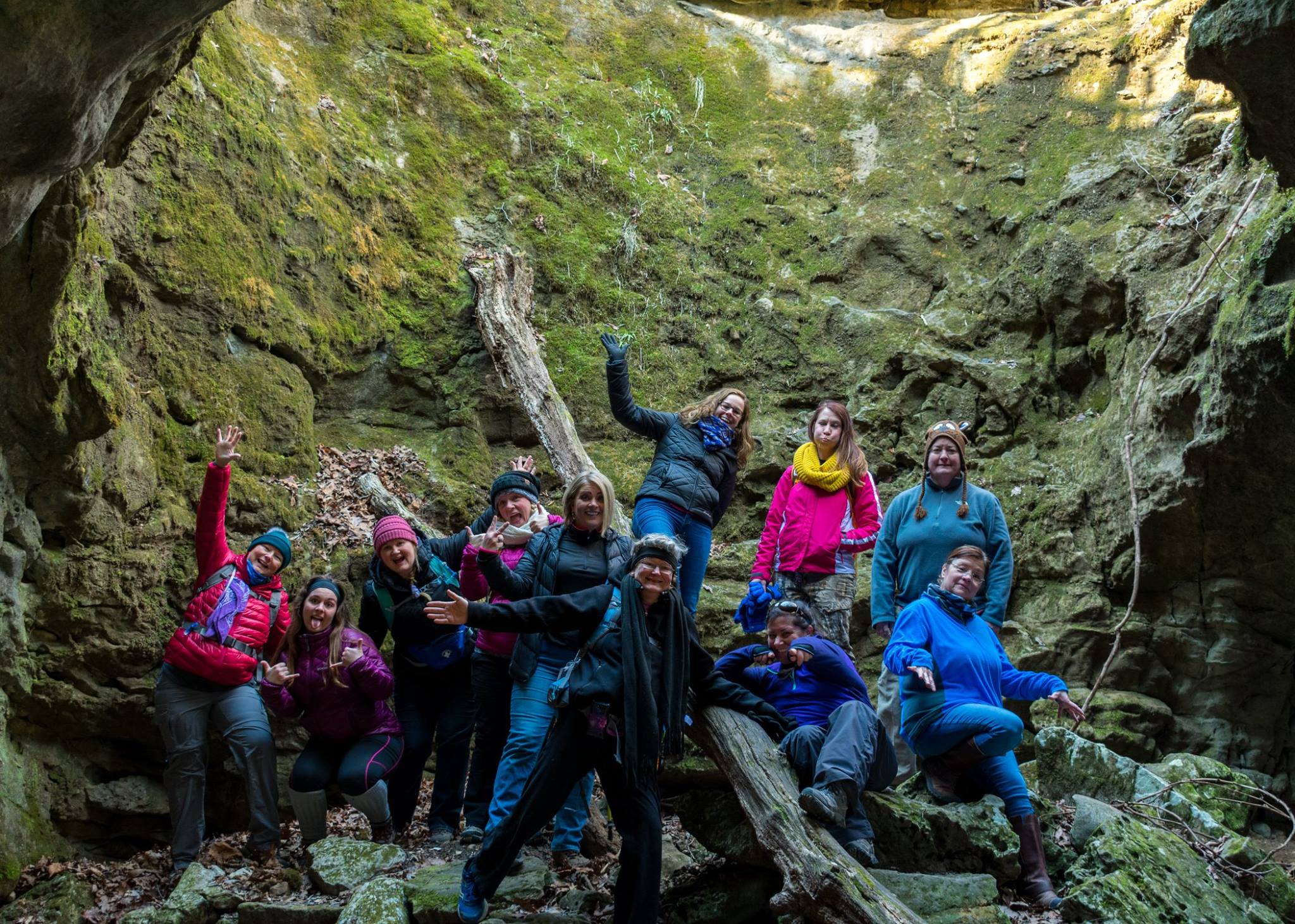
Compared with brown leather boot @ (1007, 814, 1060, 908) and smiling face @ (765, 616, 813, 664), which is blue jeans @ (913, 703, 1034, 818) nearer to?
brown leather boot @ (1007, 814, 1060, 908)

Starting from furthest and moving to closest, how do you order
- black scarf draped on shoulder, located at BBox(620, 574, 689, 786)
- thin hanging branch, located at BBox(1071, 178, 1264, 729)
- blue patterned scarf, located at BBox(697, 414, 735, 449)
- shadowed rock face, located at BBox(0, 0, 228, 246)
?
thin hanging branch, located at BBox(1071, 178, 1264, 729) < blue patterned scarf, located at BBox(697, 414, 735, 449) < black scarf draped on shoulder, located at BBox(620, 574, 689, 786) < shadowed rock face, located at BBox(0, 0, 228, 246)

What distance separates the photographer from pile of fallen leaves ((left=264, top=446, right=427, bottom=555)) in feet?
25.2


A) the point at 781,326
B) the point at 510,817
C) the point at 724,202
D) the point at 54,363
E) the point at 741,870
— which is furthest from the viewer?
the point at 724,202

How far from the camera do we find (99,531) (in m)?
6.31

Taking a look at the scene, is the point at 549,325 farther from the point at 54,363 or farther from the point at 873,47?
the point at 873,47

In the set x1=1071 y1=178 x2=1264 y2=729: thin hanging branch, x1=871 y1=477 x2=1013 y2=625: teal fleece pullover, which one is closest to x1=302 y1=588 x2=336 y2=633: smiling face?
x1=871 y1=477 x2=1013 y2=625: teal fleece pullover

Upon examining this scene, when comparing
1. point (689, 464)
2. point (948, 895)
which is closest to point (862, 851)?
point (948, 895)

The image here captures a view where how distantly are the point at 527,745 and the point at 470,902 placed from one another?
0.85 m

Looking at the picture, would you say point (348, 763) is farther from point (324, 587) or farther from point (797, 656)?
point (797, 656)

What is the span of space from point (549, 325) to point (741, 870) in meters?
6.70

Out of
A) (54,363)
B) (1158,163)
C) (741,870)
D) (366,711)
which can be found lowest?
(741,870)

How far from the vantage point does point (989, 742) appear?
5.01 metres

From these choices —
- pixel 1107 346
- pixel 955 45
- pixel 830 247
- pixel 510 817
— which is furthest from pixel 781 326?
pixel 510 817

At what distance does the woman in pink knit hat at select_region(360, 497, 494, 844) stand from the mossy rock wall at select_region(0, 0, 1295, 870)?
164cm
